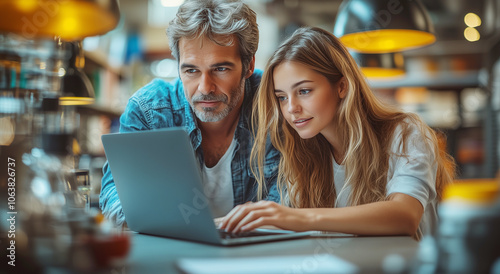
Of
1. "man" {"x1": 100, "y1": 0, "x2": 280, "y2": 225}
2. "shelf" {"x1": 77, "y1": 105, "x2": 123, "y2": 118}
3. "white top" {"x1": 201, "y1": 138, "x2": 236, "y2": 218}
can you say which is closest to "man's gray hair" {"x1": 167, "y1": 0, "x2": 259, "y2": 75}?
"man" {"x1": 100, "y1": 0, "x2": 280, "y2": 225}

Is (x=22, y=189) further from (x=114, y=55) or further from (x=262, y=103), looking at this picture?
(x=114, y=55)

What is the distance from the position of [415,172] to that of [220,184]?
0.82 meters

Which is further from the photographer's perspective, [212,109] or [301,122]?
[212,109]

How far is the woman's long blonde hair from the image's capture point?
1.62m

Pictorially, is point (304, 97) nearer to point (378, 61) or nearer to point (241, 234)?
point (241, 234)

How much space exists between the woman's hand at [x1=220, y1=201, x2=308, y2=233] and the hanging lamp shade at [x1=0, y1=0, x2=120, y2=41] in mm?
499

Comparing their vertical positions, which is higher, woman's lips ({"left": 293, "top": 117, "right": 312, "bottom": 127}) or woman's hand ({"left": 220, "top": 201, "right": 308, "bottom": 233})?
woman's lips ({"left": 293, "top": 117, "right": 312, "bottom": 127})

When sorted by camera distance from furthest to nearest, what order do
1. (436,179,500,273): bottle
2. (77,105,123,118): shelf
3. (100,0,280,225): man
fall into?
(77,105,123,118): shelf < (100,0,280,225): man < (436,179,500,273): bottle

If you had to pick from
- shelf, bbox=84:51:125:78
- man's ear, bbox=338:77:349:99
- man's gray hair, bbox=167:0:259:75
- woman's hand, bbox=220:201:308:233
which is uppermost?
shelf, bbox=84:51:125:78

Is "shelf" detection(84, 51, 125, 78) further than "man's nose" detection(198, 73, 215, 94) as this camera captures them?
Yes

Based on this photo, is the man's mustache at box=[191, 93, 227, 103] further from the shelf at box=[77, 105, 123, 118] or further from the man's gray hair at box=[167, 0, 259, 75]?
the shelf at box=[77, 105, 123, 118]

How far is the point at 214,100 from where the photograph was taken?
1865 mm

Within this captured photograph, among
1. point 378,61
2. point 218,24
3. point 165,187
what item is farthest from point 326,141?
point 378,61

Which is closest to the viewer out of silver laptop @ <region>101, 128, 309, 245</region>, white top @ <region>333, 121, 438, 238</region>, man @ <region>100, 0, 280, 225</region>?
silver laptop @ <region>101, 128, 309, 245</region>
